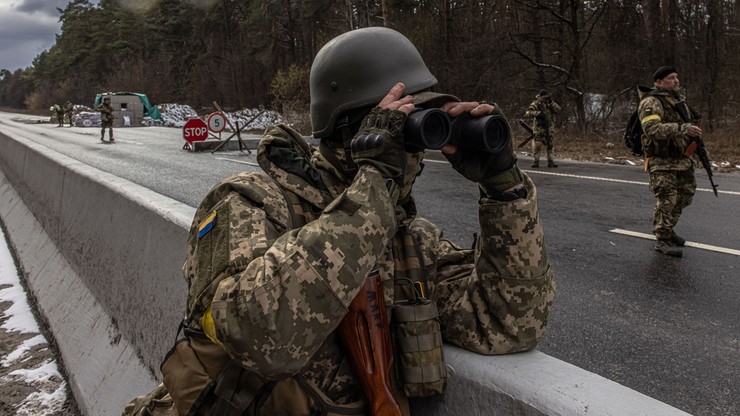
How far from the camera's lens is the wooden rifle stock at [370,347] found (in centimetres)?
155

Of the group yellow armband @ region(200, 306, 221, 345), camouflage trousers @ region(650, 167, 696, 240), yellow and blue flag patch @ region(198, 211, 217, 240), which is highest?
yellow and blue flag patch @ region(198, 211, 217, 240)

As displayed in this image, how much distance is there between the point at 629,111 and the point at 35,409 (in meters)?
18.3

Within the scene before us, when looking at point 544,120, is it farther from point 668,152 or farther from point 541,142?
point 668,152

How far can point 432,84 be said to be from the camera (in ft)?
6.37

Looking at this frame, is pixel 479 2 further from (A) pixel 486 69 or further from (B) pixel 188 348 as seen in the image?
(B) pixel 188 348

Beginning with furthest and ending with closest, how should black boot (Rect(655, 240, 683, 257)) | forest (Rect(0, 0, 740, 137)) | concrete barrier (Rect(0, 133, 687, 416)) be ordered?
forest (Rect(0, 0, 740, 137)), black boot (Rect(655, 240, 683, 257)), concrete barrier (Rect(0, 133, 687, 416))

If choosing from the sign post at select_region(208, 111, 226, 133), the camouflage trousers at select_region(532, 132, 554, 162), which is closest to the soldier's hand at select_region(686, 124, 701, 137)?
the camouflage trousers at select_region(532, 132, 554, 162)

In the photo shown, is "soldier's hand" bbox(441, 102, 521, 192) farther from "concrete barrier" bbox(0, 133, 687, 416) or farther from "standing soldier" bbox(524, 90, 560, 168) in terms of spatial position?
"standing soldier" bbox(524, 90, 560, 168)

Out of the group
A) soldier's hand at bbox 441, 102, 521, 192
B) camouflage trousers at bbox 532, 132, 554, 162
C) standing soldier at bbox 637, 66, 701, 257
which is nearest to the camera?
soldier's hand at bbox 441, 102, 521, 192

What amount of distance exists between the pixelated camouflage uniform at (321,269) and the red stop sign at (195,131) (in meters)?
18.2

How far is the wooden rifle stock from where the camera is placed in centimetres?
155

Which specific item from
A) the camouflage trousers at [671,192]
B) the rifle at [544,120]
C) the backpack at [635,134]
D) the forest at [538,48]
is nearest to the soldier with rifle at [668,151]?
the camouflage trousers at [671,192]

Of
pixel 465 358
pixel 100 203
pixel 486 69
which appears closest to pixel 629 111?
pixel 486 69

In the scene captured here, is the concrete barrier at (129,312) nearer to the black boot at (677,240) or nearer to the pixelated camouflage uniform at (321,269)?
the pixelated camouflage uniform at (321,269)
